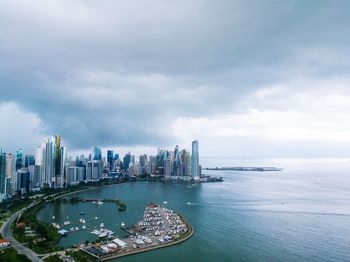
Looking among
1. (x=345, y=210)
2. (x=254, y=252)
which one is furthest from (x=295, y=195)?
(x=254, y=252)

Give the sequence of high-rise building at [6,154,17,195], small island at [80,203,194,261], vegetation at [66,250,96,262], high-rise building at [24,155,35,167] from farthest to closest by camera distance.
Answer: high-rise building at [24,155,35,167] → high-rise building at [6,154,17,195] → small island at [80,203,194,261] → vegetation at [66,250,96,262]

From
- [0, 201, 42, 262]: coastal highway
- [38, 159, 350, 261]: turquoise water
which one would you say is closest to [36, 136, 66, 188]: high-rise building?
[38, 159, 350, 261]: turquoise water

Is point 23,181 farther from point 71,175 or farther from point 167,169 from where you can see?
→ point 167,169

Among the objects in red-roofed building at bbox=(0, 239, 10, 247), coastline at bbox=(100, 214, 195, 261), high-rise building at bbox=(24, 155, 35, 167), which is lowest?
coastline at bbox=(100, 214, 195, 261)

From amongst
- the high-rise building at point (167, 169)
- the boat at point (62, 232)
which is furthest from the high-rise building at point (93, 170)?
the boat at point (62, 232)

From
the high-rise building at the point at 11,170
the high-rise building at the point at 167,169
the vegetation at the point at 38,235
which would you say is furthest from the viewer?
the high-rise building at the point at 167,169

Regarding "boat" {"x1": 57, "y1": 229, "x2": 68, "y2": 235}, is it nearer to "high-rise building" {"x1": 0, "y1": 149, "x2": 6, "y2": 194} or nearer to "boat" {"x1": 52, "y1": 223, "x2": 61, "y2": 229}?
"boat" {"x1": 52, "y1": 223, "x2": 61, "y2": 229}

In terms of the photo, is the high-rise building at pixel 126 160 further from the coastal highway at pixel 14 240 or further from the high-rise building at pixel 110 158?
the coastal highway at pixel 14 240
